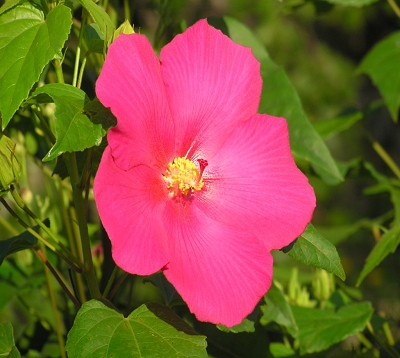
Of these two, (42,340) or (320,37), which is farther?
(320,37)

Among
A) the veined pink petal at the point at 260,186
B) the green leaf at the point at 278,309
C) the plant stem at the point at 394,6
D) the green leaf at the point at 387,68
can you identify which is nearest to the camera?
the veined pink petal at the point at 260,186

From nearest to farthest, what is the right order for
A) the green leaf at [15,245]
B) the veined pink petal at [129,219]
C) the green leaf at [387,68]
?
the veined pink petal at [129,219]
the green leaf at [15,245]
the green leaf at [387,68]

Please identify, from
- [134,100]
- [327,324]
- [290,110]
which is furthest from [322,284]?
[134,100]

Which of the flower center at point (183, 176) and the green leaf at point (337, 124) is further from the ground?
the flower center at point (183, 176)

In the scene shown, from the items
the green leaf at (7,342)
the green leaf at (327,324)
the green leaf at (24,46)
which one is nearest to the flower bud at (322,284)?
the green leaf at (327,324)

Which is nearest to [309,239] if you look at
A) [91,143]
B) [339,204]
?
[91,143]

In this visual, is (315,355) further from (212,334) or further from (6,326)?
(6,326)

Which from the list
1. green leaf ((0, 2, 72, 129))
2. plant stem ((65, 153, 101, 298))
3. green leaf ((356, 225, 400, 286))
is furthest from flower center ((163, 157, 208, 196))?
green leaf ((356, 225, 400, 286))

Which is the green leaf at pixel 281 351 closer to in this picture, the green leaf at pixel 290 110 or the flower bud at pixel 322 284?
the flower bud at pixel 322 284
